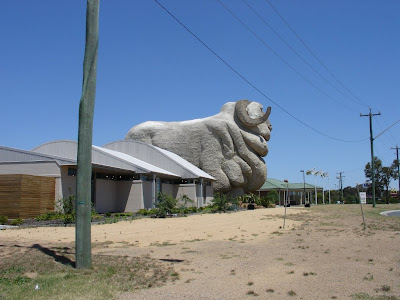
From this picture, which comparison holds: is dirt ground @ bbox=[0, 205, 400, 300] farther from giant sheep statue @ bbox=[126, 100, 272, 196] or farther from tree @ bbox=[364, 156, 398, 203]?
tree @ bbox=[364, 156, 398, 203]

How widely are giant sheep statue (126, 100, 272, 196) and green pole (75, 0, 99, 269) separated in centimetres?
3518

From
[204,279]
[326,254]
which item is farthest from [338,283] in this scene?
[326,254]

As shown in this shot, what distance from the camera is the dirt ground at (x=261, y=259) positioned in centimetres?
686

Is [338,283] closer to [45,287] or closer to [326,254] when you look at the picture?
[326,254]

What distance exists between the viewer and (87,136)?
888cm

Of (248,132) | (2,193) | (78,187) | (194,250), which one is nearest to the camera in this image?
(78,187)

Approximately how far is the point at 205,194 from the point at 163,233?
25.6 metres

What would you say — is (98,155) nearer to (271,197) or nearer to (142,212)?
(142,212)

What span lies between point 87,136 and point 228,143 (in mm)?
35756

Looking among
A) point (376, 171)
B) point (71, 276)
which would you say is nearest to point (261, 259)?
point (71, 276)

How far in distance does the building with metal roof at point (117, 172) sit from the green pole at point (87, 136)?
13.4 meters

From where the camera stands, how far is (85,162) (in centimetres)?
884

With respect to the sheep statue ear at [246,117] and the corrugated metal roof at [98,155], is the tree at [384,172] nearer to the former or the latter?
the sheep statue ear at [246,117]

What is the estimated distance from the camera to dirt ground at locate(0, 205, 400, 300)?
6.86 m
